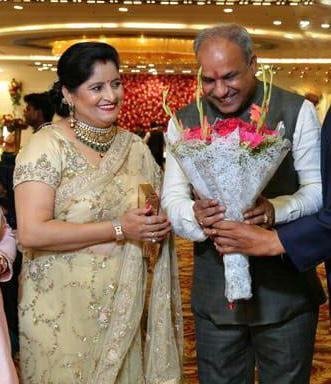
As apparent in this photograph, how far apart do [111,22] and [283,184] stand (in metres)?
9.68

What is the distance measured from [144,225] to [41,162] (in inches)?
16.6

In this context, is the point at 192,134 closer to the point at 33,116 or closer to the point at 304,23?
the point at 33,116

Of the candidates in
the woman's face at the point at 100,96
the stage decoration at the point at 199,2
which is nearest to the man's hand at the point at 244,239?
the woman's face at the point at 100,96

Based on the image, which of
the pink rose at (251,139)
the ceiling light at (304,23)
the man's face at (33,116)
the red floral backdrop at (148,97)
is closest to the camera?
the pink rose at (251,139)

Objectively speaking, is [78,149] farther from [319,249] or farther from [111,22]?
[111,22]

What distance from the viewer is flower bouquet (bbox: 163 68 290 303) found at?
1.71m

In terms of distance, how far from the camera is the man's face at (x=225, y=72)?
1.99 metres

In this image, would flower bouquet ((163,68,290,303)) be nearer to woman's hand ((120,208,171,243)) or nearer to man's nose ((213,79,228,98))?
man's nose ((213,79,228,98))

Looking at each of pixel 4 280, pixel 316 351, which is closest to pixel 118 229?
pixel 4 280

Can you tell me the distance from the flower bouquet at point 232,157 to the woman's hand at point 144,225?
1.37ft

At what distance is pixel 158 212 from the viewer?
2.29m

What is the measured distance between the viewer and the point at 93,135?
7.78 ft

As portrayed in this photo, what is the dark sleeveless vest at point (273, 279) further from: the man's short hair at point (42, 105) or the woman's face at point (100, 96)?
the man's short hair at point (42, 105)

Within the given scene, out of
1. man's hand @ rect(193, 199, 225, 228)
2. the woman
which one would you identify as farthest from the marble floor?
man's hand @ rect(193, 199, 225, 228)
